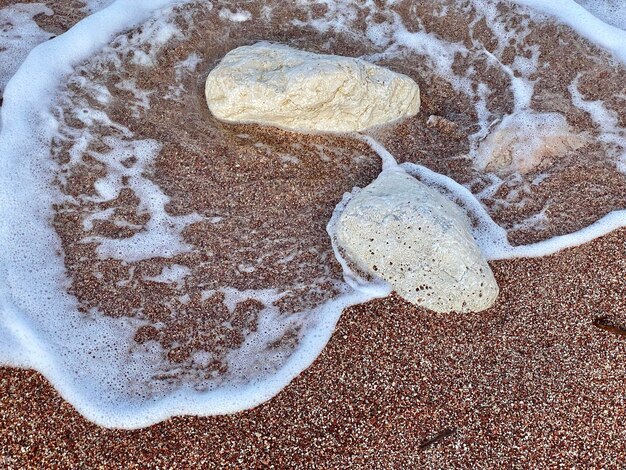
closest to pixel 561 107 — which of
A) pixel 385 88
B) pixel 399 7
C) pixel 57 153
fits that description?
pixel 385 88

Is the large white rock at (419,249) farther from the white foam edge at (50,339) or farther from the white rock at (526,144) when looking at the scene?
the white rock at (526,144)

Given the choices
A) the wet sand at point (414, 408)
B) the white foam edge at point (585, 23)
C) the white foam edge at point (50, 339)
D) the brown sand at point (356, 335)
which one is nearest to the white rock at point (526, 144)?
the brown sand at point (356, 335)

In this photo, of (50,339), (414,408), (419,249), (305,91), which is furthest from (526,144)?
(50,339)

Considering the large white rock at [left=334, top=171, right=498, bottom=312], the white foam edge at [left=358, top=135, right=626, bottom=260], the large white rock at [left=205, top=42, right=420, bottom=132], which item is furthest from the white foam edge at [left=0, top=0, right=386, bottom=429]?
the large white rock at [left=205, top=42, right=420, bottom=132]

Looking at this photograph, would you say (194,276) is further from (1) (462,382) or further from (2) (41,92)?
(2) (41,92)

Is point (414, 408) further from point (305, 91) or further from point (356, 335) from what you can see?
point (305, 91)

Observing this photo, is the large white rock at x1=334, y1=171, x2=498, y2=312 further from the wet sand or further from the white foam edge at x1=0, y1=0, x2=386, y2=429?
the white foam edge at x1=0, y1=0, x2=386, y2=429
